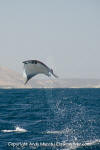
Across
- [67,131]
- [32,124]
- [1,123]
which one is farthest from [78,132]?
[1,123]

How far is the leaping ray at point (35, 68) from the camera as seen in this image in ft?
115

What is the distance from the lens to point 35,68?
124 feet

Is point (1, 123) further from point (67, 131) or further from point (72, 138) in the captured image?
point (72, 138)

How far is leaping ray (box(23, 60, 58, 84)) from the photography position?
35.1m

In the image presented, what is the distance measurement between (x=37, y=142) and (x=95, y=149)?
6.46 metres

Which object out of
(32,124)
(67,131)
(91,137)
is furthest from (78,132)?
(32,124)

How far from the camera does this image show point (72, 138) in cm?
4419

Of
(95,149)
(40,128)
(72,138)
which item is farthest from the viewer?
(40,128)

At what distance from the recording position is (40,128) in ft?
170

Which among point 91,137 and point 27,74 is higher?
point 27,74

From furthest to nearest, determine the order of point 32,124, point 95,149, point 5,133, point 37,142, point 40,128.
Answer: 1. point 32,124
2. point 40,128
3. point 5,133
4. point 37,142
5. point 95,149

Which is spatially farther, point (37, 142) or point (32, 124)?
point (32, 124)

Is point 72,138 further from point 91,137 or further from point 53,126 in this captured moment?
point 53,126

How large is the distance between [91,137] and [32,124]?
13.7 m
